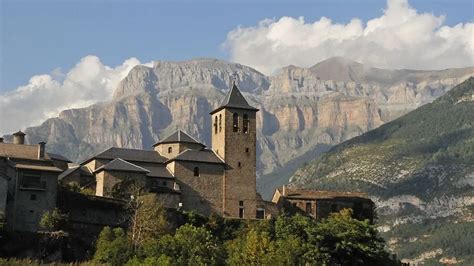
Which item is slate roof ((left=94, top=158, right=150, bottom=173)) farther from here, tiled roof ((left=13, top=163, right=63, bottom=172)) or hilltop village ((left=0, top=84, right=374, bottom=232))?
tiled roof ((left=13, top=163, right=63, bottom=172))

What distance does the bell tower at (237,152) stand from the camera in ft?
309

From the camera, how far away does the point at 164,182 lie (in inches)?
3617

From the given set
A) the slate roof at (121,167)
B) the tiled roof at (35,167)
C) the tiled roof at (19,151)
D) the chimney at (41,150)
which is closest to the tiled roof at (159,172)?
the slate roof at (121,167)

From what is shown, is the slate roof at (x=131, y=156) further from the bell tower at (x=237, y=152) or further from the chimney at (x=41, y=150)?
the chimney at (x=41, y=150)

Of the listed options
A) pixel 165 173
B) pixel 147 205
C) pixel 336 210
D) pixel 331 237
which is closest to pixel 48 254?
pixel 147 205

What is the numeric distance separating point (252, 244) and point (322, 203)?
943 inches

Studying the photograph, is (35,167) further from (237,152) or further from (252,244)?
(237,152)

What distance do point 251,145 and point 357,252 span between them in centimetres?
2156

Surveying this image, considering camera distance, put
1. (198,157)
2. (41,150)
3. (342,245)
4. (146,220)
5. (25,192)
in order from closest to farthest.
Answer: (25,192) → (342,245) → (146,220) → (41,150) → (198,157)

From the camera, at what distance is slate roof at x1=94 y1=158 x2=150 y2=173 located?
8762 centimetres

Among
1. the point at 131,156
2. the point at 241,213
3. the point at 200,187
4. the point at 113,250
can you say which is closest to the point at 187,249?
the point at 113,250

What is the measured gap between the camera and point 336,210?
3991 inches

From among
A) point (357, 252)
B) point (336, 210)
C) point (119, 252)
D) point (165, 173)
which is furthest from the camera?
point (336, 210)

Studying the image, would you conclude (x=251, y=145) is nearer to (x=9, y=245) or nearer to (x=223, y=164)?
(x=223, y=164)
